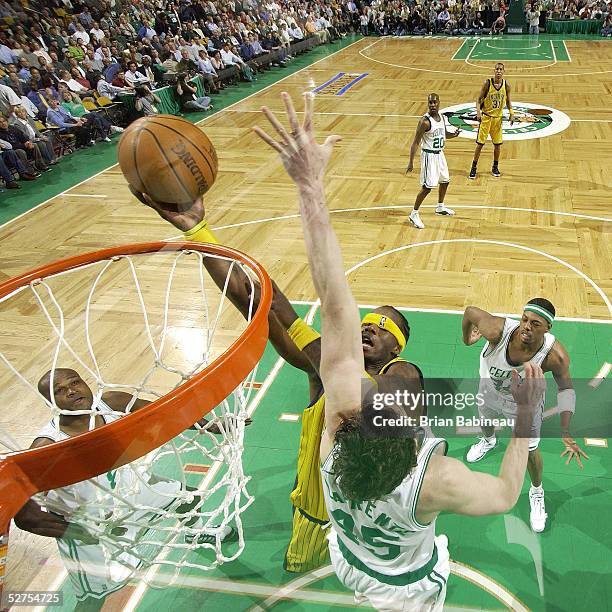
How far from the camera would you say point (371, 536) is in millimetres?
2084

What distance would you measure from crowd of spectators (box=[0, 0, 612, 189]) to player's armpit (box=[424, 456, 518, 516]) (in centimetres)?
927

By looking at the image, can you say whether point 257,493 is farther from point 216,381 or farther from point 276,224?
point 276,224

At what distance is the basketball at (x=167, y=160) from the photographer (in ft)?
8.87

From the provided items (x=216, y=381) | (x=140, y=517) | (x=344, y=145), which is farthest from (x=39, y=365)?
(x=344, y=145)

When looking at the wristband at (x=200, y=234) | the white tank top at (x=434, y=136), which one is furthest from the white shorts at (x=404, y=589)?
the white tank top at (x=434, y=136)

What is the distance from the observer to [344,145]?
10695mm

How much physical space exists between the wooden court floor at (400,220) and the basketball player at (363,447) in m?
2.28

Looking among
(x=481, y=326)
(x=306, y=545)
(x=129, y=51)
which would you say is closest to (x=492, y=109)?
(x=481, y=326)

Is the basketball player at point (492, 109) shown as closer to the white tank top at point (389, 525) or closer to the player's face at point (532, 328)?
the player's face at point (532, 328)

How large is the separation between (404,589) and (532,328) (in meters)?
Answer: 1.72

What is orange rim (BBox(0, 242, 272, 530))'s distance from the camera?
1.82m

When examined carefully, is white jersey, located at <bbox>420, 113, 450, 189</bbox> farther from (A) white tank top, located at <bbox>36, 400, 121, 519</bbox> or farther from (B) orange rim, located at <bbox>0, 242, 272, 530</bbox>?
(A) white tank top, located at <bbox>36, 400, 121, 519</bbox>

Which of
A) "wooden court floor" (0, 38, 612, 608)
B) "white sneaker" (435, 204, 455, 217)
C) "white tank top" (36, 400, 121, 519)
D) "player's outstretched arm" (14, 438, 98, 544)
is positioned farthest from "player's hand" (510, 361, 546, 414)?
"white sneaker" (435, 204, 455, 217)

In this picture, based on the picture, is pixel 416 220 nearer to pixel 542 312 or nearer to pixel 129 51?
pixel 542 312
